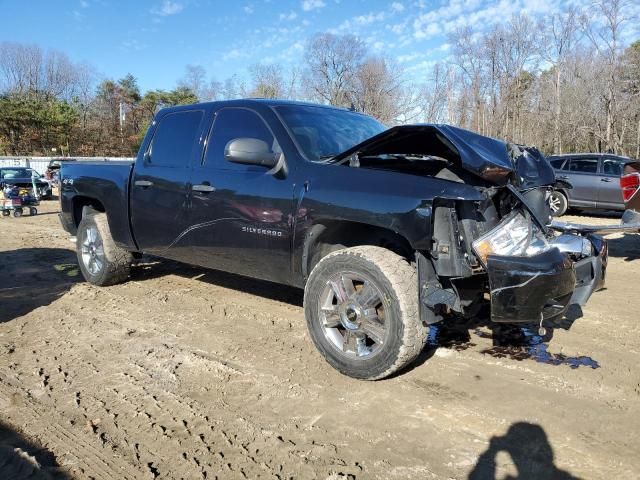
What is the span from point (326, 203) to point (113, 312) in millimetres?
2708

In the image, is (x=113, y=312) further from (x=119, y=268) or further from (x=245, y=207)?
(x=245, y=207)

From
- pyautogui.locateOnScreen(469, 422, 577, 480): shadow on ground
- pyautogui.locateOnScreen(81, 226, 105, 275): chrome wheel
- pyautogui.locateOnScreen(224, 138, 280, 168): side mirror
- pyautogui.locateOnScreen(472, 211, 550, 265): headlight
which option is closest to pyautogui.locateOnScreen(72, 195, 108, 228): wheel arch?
pyautogui.locateOnScreen(81, 226, 105, 275): chrome wheel

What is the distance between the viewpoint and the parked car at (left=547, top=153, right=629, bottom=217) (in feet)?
41.7

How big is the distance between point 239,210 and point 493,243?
6.47ft

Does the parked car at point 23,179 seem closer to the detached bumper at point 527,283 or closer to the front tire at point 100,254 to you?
the front tire at point 100,254

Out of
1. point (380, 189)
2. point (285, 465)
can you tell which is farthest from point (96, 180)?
point (285, 465)

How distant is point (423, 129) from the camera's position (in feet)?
10.8

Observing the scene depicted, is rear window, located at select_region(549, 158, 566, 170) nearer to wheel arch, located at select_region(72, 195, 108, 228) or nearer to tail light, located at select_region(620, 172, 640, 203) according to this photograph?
tail light, located at select_region(620, 172, 640, 203)

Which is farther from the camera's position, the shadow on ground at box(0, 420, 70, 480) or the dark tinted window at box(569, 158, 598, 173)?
the dark tinted window at box(569, 158, 598, 173)

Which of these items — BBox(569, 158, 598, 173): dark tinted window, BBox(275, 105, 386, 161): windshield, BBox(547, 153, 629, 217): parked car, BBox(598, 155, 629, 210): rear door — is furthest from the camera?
BBox(569, 158, 598, 173): dark tinted window

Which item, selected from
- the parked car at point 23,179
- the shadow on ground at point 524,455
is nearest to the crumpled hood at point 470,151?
the shadow on ground at point 524,455

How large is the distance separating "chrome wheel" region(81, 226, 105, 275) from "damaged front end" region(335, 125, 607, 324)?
3387 millimetres

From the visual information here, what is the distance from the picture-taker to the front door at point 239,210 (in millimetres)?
3805

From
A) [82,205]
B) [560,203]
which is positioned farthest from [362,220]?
[560,203]
